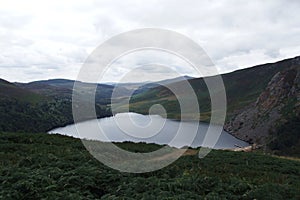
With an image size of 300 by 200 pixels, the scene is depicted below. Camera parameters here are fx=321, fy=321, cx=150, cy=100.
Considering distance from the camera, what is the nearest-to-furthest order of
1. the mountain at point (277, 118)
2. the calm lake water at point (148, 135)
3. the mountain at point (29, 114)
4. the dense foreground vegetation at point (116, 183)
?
the dense foreground vegetation at point (116, 183)
the calm lake water at point (148, 135)
the mountain at point (277, 118)
the mountain at point (29, 114)

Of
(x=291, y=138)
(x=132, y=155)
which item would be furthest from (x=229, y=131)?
(x=132, y=155)

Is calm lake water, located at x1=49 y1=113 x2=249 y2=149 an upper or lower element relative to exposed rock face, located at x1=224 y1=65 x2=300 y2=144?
lower

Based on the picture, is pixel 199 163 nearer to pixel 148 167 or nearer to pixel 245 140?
pixel 148 167

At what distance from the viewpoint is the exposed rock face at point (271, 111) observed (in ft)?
306

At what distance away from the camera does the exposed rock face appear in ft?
306

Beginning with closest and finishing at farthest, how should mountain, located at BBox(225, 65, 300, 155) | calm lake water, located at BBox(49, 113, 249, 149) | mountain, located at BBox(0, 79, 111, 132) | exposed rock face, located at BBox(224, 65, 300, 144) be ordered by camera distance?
calm lake water, located at BBox(49, 113, 249, 149) → mountain, located at BBox(225, 65, 300, 155) → exposed rock face, located at BBox(224, 65, 300, 144) → mountain, located at BBox(0, 79, 111, 132)

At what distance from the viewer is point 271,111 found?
106 metres

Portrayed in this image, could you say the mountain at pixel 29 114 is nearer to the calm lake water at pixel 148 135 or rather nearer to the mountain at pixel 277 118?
the calm lake water at pixel 148 135

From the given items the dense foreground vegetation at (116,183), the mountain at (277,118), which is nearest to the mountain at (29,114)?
the mountain at (277,118)

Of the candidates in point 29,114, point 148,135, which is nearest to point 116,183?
point 148,135

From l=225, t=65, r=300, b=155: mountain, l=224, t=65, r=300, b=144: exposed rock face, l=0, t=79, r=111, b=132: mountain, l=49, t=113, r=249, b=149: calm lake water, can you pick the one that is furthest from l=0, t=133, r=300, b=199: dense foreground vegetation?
l=0, t=79, r=111, b=132: mountain

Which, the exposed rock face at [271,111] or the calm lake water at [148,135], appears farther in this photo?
the exposed rock face at [271,111]

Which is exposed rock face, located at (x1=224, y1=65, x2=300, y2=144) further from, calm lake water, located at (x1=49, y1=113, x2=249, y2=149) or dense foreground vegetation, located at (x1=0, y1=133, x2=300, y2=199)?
dense foreground vegetation, located at (x1=0, y1=133, x2=300, y2=199)

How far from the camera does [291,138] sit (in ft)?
251
